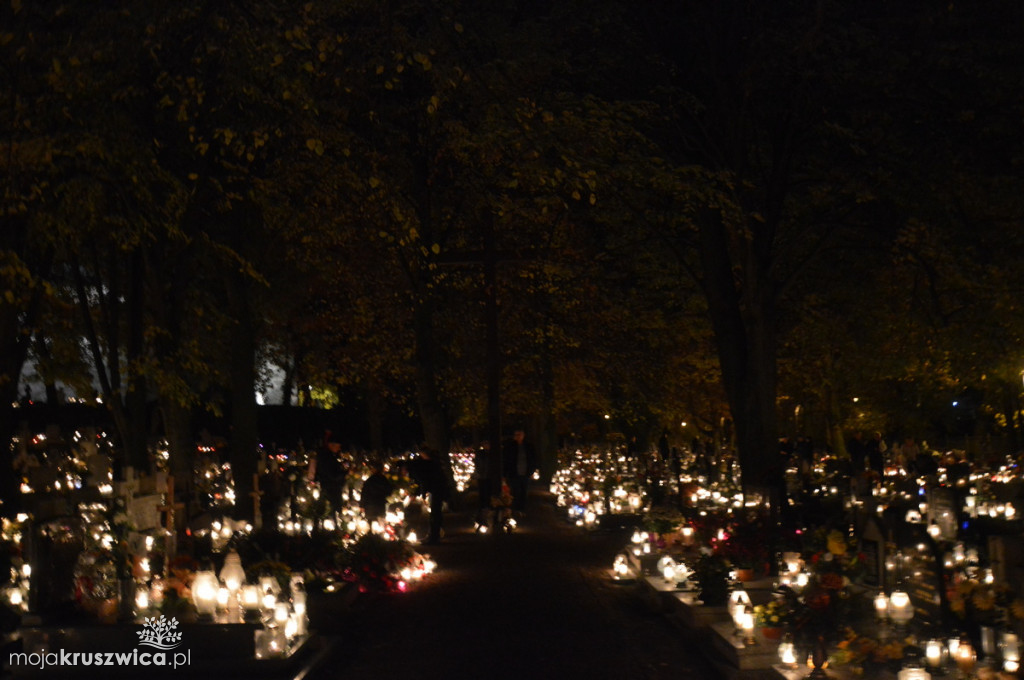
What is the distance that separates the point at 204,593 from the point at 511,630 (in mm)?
3340

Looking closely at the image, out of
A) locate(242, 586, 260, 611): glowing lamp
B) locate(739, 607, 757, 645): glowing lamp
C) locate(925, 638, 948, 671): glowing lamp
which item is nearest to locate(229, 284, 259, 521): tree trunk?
locate(242, 586, 260, 611): glowing lamp

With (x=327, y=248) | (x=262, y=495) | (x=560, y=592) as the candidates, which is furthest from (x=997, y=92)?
(x=327, y=248)

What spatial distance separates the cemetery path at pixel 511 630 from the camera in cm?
1063

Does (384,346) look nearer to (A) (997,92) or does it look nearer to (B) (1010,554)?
(A) (997,92)

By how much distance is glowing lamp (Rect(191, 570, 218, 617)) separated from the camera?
10.4 meters

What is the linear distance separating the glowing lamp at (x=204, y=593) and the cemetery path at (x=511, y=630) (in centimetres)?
104

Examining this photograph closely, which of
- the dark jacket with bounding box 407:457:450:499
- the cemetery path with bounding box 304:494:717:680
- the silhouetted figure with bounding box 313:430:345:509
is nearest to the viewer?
the cemetery path with bounding box 304:494:717:680

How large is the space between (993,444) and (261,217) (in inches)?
1048

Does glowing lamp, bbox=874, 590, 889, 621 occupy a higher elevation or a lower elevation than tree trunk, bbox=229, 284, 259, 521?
lower

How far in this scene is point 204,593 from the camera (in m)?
10.5

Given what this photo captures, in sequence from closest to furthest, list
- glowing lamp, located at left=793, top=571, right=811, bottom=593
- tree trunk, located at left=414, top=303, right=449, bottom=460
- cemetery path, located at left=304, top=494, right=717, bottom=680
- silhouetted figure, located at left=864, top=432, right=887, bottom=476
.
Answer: glowing lamp, located at left=793, top=571, right=811, bottom=593
cemetery path, located at left=304, top=494, right=717, bottom=680
tree trunk, located at left=414, top=303, right=449, bottom=460
silhouetted figure, located at left=864, top=432, right=887, bottom=476

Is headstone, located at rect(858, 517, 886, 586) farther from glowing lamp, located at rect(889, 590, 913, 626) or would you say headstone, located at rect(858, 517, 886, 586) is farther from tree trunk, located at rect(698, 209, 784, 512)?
tree trunk, located at rect(698, 209, 784, 512)

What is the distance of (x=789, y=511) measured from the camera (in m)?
14.8

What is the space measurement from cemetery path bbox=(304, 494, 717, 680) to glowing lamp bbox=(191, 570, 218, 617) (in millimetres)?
1038
